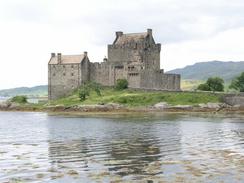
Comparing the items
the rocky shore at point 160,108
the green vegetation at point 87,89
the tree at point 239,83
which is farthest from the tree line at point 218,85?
the green vegetation at point 87,89

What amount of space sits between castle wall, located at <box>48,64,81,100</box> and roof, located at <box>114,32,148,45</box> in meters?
11.8

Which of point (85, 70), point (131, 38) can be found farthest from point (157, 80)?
point (85, 70)

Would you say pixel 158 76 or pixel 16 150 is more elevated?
pixel 158 76

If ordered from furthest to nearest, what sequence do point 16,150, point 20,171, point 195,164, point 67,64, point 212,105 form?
point 67,64 < point 212,105 < point 16,150 < point 195,164 < point 20,171

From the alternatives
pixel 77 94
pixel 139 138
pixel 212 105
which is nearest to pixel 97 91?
pixel 77 94

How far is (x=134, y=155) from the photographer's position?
31219mm

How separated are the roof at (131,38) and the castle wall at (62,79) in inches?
465

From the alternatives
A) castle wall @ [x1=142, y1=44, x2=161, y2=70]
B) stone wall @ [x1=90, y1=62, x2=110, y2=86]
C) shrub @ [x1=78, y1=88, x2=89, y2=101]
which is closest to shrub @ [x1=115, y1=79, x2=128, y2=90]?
stone wall @ [x1=90, y1=62, x2=110, y2=86]

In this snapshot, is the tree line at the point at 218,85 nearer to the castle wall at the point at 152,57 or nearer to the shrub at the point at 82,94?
the castle wall at the point at 152,57

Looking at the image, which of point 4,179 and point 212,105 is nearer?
point 4,179

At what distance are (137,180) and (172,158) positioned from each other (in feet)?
22.6

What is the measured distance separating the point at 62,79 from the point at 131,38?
18.3 meters

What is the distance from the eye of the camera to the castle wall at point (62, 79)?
113 m

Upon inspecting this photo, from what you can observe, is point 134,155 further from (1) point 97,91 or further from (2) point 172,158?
(1) point 97,91
